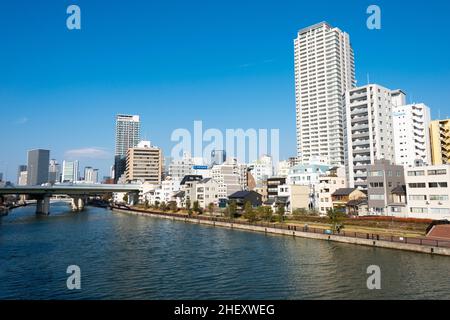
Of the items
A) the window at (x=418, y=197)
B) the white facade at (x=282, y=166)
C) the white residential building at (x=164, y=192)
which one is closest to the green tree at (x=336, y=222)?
the window at (x=418, y=197)

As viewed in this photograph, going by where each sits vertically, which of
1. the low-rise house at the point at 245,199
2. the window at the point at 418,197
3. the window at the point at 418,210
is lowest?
the window at the point at 418,210

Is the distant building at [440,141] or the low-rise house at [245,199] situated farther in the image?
the distant building at [440,141]

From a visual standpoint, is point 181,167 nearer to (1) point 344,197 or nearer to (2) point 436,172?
(1) point 344,197

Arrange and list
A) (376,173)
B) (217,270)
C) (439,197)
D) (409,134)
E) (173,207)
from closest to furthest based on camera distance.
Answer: (217,270)
(439,197)
(376,173)
(409,134)
(173,207)

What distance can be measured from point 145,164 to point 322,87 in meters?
81.5

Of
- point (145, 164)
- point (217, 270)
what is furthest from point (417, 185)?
point (145, 164)

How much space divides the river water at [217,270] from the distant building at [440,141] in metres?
62.0

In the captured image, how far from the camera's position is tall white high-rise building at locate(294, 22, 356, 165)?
11154 cm

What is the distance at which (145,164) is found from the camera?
153375mm

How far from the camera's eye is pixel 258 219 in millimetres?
55156

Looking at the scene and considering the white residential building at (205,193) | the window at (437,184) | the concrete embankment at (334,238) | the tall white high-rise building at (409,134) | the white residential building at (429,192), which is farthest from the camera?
the white residential building at (205,193)

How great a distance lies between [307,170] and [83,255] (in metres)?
48.1

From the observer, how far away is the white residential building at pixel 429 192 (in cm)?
4022

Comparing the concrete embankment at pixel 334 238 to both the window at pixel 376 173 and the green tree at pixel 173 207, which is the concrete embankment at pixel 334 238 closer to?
the window at pixel 376 173
